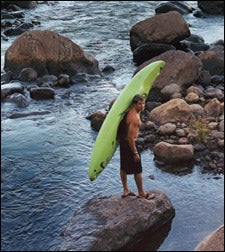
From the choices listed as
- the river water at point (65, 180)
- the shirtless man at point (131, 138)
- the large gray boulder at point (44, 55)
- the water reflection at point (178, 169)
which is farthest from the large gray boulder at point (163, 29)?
the shirtless man at point (131, 138)

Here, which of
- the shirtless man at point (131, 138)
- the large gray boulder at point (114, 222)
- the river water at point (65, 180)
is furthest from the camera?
the river water at point (65, 180)

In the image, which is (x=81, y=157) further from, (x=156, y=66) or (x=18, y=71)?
(x=18, y=71)

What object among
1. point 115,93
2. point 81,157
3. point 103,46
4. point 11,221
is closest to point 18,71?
point 115,93

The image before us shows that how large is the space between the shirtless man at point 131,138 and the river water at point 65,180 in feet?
3.13

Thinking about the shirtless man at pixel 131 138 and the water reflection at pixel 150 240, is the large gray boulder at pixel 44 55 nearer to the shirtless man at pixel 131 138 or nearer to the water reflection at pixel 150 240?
the shirtless man at pixel 131 138

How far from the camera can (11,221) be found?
24.2 ft

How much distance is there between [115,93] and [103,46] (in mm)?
5933

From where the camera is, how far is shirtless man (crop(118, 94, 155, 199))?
22.6 feet

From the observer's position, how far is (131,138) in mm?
6902

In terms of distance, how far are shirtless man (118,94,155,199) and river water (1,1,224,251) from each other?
0.96 m

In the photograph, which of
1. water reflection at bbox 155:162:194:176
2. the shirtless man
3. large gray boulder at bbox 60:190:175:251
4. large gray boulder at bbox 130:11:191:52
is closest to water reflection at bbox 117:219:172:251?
large gray boulder at bbox 60:190:175:251

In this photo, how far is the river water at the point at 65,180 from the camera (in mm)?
7105

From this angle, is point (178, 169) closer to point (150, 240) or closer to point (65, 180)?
point (65, 180)

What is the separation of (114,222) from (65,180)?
7.40ft
